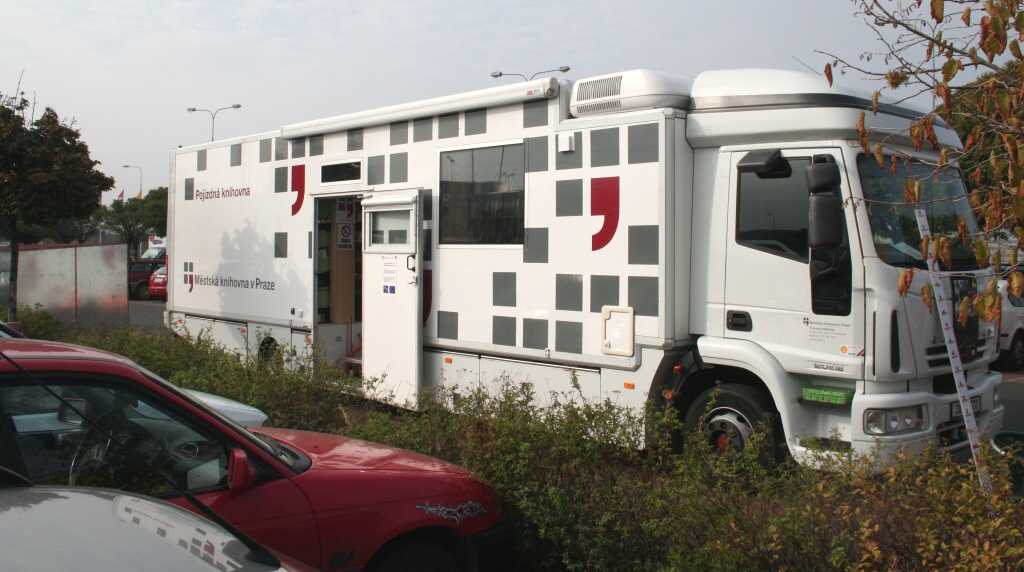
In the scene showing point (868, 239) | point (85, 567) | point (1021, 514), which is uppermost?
point (868, 239)

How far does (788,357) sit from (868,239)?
101cm

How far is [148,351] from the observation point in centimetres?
923

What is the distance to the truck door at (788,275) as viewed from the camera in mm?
6035

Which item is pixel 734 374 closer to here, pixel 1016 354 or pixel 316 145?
pixel 316 145

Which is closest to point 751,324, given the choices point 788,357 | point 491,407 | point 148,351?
point 788,357

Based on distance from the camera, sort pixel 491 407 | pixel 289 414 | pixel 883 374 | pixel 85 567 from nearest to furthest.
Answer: pixel 85 567 < pixel 491 407 < pixel 883 374 < pixel 289 414

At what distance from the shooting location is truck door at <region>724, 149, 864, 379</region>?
19.8ft

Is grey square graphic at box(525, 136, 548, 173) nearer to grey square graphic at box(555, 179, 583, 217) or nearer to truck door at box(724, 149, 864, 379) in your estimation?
grey square graphic at box(555, 179, 583, 217)

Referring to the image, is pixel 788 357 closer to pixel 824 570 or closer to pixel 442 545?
pixel 824 570

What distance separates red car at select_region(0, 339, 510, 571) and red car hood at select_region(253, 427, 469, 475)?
0.06 ft

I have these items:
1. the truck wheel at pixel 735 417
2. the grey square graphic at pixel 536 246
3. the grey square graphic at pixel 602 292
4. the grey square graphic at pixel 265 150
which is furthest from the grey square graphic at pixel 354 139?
the truck wheel at pixel 735 417

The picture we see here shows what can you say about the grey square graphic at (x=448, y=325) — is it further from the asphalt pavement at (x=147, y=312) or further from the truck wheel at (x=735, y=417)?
the asphalt pavement at (x=147, y=312)

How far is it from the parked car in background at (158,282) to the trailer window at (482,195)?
28844 mm

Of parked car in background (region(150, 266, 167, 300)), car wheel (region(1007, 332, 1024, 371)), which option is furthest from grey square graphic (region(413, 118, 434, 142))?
parked car in background (region(150, 266, 167, 300))
